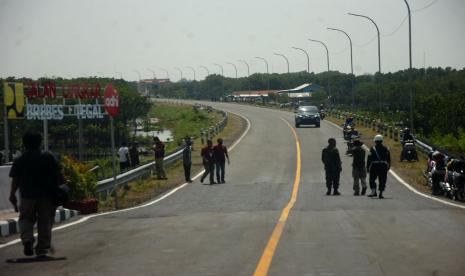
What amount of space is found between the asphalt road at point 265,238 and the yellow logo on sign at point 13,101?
18.6 feet

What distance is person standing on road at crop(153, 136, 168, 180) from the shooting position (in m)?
30.0

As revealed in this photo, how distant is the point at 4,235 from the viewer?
1446 cm

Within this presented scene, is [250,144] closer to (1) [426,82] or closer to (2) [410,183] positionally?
(2) [410,183]

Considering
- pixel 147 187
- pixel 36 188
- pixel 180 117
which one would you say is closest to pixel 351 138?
pixel 147 187

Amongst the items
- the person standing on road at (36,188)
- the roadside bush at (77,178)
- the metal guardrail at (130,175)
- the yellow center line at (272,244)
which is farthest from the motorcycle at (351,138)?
the person standing on road at (36,188)

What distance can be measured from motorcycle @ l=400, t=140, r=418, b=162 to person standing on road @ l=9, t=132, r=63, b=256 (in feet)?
91.9

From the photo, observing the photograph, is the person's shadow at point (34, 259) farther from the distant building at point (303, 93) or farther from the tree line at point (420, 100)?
the distant building at point (303, 93)

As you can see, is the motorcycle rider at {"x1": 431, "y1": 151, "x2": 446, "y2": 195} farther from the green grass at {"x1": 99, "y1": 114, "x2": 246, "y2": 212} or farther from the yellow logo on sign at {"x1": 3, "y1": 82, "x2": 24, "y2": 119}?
the yellow logo on sign at {"x1": 3, "y1": 82, "x2": 24, "y2": 119}

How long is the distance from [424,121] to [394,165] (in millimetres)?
42339

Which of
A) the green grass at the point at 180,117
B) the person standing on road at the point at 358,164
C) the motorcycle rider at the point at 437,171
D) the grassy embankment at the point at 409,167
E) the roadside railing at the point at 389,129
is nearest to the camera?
the person standing on road at the point at 358,164

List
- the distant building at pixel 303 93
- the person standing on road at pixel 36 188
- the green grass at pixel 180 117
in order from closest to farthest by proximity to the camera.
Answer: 1. the person standing on road at pixel 36 188
2. the green grass at pixel 180 117
3. the distant building at pixel 303 93

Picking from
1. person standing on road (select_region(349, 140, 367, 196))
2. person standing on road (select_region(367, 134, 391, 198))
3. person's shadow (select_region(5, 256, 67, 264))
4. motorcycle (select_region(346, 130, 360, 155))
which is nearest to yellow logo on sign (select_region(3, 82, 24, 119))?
person standing on road (select_region(349, 140, 367, 196))

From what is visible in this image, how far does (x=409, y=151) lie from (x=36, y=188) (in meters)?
28.3

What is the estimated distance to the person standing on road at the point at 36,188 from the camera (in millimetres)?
10812
